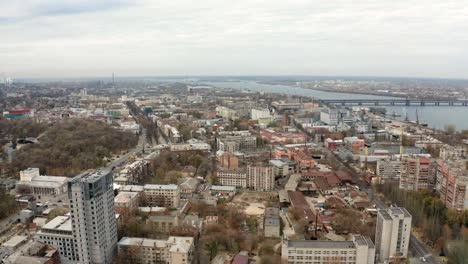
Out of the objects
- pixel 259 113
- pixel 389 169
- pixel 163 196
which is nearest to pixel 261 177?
pixel 163 196

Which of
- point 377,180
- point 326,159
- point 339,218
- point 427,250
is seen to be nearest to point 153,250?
point 339,218

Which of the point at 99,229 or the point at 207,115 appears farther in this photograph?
the point at 207,115

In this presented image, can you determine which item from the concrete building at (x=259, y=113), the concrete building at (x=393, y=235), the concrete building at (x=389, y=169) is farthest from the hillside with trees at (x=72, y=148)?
the concrete building at (x=389, y=169)

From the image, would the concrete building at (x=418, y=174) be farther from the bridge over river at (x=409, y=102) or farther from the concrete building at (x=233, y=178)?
the bridge over river at (x=409, y=102)

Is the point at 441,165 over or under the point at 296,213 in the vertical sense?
over

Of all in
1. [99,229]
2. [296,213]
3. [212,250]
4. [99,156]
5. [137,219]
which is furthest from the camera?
[99,156]

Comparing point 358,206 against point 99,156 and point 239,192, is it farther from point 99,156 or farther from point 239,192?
point 99,156

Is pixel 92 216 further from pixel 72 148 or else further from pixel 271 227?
pixel 72 148
